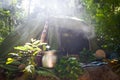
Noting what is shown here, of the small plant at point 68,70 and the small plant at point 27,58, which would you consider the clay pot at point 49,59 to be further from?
the small plant at point 27,58

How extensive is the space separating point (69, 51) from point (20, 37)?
11.6 feet

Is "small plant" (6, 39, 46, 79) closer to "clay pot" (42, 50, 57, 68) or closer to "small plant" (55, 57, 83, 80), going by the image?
"clay pot" (42, 50, 57, 68)

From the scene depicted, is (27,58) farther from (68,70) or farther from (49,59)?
(68,70)

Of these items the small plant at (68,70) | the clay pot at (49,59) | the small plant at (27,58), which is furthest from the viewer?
the clay pot at (49,59)

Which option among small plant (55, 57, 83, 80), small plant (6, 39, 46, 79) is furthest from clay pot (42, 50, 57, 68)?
small plant (6, 39, 46, 79)

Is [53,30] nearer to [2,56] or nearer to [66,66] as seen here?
[2,56]

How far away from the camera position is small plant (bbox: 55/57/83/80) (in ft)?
27.8

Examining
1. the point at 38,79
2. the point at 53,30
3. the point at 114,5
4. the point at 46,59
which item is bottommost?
the point at 38,79

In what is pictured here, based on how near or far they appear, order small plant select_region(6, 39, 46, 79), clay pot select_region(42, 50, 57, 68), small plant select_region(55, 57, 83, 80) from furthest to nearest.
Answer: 1. clay pot select_region(42, 50, 57, 68)
2. small plant select_region(55, 57, 83, 80)
3. small plant select_region(6, 39, 46, 79)

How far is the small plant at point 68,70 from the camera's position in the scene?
8477 mm

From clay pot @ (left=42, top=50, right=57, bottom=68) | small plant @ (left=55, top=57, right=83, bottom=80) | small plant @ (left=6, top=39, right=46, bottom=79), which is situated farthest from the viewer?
clay pot @ (left=42, top=50, right=57, bottom=68)

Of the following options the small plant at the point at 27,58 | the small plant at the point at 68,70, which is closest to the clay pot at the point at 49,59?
the small plant at the point at 68,70

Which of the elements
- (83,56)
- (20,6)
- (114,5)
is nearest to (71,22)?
(83,56)

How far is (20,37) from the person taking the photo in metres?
12.6
